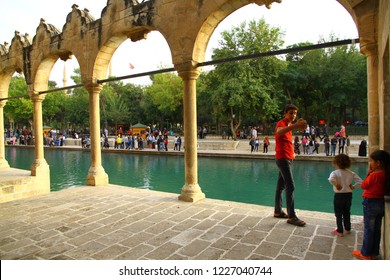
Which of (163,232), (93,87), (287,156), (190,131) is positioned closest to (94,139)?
(93,87)

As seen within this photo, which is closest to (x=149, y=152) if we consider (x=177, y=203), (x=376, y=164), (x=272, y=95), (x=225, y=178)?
(x=225, y=178)

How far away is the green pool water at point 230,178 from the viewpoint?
28.2ft

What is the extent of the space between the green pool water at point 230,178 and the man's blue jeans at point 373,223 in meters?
4.74

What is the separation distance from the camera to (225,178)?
37.8 feet

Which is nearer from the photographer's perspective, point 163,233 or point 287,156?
point 163,233

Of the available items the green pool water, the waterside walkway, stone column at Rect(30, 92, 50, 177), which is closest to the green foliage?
the green pool water

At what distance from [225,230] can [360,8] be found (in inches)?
136

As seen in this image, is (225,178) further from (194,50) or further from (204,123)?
(204,123)

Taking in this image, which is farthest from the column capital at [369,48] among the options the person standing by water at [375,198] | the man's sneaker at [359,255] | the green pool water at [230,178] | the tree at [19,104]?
the tree at [19,104]

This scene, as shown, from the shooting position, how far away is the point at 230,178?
1150 cm

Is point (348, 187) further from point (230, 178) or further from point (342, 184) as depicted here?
point (230, 178)

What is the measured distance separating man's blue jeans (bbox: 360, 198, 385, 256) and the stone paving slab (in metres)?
0.28

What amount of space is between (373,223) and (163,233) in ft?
8.05

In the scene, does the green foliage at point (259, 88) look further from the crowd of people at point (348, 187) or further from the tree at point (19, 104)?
the crowd of people at point (348, 187)
